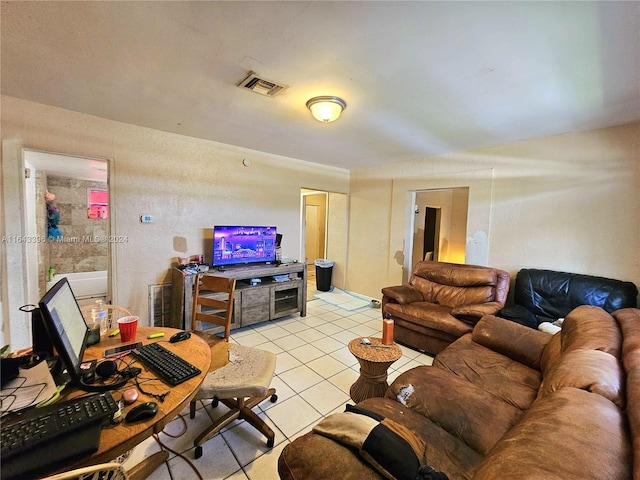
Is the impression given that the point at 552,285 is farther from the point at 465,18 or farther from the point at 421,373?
the point at 465,18

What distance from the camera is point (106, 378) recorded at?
1.14m

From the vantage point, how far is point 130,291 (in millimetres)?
3062

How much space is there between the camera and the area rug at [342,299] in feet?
15.3

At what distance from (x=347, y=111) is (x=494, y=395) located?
2.45m

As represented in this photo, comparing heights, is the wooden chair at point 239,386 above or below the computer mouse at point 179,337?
below

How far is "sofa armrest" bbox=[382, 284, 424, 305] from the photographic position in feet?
10.8

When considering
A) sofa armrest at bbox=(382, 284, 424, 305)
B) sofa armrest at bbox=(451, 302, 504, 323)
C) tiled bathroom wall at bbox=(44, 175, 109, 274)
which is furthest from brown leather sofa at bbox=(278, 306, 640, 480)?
tiled bathroom wall at bbox=(44, 175, 109, 274)

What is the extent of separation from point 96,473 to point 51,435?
177 millimetres

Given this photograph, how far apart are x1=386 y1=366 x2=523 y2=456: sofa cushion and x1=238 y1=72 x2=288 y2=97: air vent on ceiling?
90.2 inches

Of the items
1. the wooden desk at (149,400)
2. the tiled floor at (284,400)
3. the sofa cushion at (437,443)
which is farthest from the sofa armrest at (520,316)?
the wooden desk at (149,400)

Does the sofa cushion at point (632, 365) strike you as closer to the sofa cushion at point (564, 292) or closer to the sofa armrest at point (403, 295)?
the sofa cushion at point (564, 292)

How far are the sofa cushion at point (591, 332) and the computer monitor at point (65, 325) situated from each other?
95.3 inches

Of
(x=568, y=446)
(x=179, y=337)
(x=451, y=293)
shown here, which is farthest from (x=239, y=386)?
(x=451, y=293)

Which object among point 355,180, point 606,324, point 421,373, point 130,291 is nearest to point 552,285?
point 606,324
